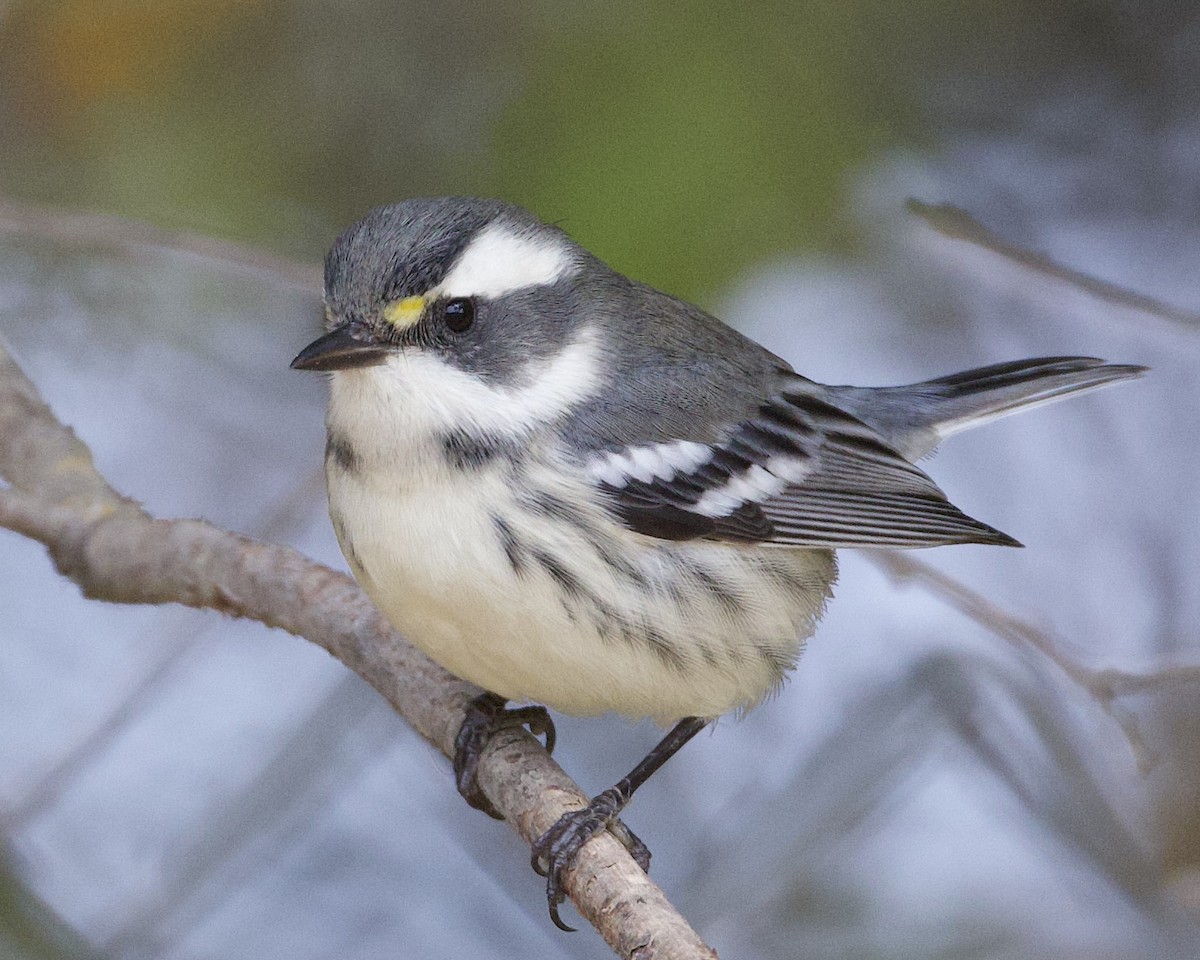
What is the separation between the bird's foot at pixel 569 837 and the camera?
2.01m

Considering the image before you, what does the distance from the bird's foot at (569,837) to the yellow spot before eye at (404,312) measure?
0.75m

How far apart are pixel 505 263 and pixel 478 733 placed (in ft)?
2.53

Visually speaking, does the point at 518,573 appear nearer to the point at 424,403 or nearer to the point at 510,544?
the point at 510,544

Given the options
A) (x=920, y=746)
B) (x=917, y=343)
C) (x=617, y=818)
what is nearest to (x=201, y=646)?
(x=617, y=818)

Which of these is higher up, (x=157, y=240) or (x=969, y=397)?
(x=969, y=397)

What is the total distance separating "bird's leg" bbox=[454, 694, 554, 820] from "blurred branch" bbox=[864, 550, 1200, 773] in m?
0.70

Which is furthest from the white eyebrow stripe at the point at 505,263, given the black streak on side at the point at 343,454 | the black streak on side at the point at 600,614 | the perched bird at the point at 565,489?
the black streak on side at the point at 600,614

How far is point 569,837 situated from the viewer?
204cm

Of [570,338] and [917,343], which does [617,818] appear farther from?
[917,343]

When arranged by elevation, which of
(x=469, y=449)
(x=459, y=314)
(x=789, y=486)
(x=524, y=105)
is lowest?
(x=469, y=449)

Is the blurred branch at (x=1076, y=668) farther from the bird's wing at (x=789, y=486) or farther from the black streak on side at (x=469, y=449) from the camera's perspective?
the black streak on side at (x=469, y=449)

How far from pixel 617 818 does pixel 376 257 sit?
897 mm

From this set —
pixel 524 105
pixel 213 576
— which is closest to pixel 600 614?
pixel 213 576

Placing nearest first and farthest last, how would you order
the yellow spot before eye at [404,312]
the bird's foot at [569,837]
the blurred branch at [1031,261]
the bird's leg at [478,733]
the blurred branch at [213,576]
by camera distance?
the yellow spot before eye at [404,312] → the bird's foot at [569,837] → the bird's leg at [478,733] → the blurred branch at [213,576] → the blurred branch at [1031,261]
